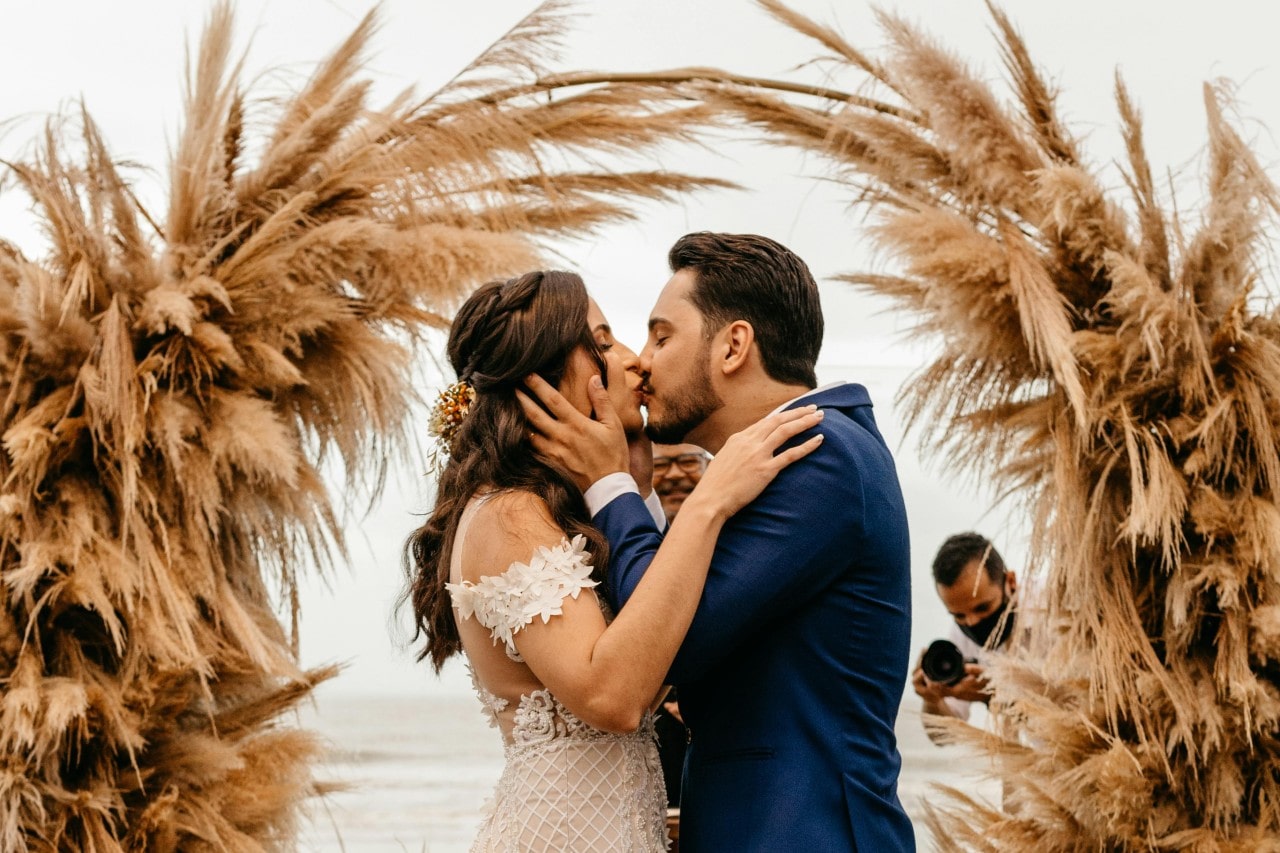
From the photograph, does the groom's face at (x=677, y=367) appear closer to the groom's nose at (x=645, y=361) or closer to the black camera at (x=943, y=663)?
the groom's nose at (x=645, y=361)

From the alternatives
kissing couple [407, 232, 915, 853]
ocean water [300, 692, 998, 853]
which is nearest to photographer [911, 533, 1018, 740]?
kissing couple [407, 232, 915, 853]

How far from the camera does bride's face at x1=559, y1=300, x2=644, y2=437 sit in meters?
2.17

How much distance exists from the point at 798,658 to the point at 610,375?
59 cm

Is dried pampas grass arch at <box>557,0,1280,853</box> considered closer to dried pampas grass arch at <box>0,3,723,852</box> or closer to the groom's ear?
the groom's ear

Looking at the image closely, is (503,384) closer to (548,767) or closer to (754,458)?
(754,458)

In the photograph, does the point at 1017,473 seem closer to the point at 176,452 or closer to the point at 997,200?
the point at 997,200

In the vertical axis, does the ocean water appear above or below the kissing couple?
below

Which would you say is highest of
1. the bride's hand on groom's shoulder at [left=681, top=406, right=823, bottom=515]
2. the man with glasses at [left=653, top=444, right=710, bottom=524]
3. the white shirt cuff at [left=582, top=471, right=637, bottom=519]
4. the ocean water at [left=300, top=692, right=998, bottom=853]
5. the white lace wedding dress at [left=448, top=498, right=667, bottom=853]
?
the bride's hand on groom's shoulder at [left=681, top=406, right=823, bottom=515]

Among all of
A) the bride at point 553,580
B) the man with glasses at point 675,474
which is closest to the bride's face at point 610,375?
the bride at point 553,580

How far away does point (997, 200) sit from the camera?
278 centimetres

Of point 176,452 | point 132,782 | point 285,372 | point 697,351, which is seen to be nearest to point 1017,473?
point 697,351

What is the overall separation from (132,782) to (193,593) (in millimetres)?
377

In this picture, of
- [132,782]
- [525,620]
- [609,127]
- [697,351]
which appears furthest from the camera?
[609,127]

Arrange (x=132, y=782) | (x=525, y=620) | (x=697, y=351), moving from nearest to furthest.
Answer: (x=525, y=620) → (x=697, y=351) → (x=132, y=782)
